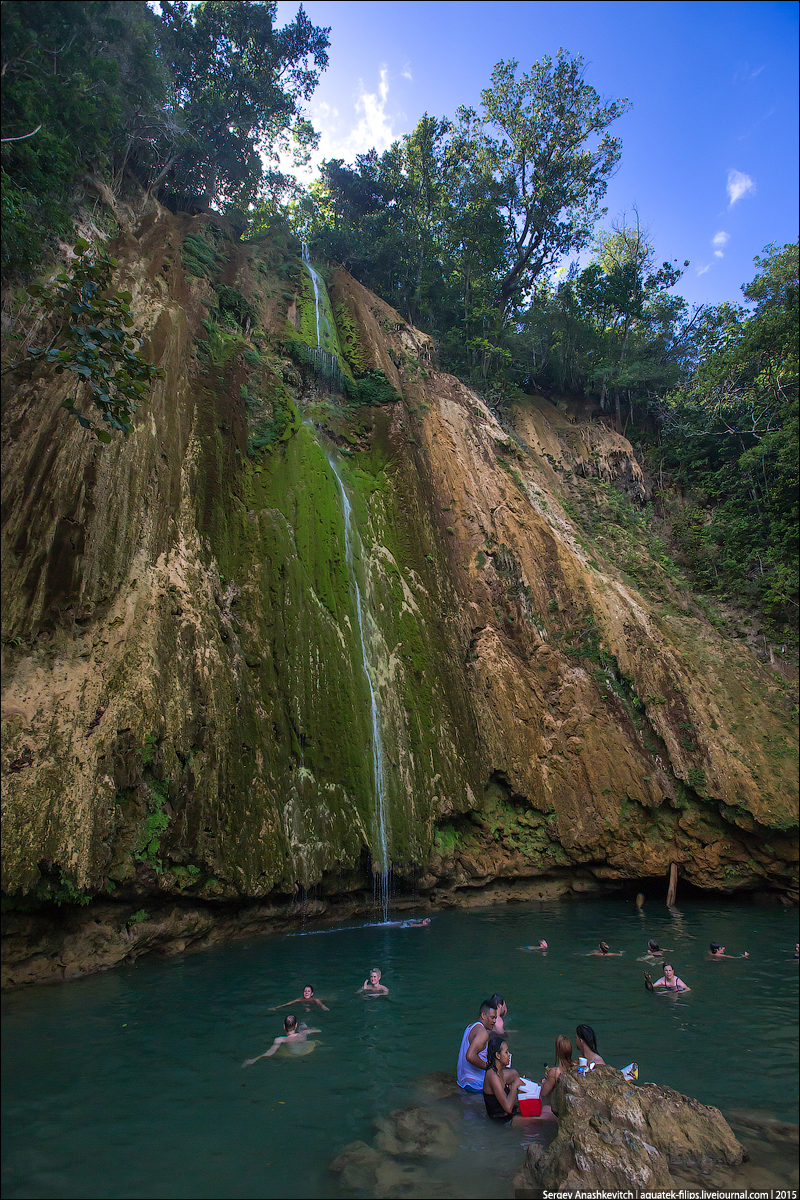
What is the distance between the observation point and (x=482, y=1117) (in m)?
5.06

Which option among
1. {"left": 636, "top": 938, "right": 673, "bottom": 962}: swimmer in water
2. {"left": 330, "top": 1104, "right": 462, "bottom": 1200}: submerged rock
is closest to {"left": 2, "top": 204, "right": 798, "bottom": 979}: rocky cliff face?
{"left": 636, "top": 938, "right": 673, "bottom": 962}: swimmer in water

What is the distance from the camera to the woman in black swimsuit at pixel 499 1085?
16.4ft

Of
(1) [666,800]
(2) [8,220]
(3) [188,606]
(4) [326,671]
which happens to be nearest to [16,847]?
(3) [188,606]

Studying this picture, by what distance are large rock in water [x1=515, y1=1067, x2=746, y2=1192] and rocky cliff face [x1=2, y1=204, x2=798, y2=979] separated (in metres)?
6.68

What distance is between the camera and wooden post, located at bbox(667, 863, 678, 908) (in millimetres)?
13398

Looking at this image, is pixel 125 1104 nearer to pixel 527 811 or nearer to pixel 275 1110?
pixel 275 1110

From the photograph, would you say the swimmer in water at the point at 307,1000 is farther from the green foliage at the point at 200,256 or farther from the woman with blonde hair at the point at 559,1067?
the green foliage at the point at 200,256

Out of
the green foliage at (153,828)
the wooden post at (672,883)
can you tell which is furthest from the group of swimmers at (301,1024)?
the wooden post at (672,883)

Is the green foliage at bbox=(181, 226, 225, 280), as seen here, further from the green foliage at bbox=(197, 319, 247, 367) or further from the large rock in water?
the large rock in water

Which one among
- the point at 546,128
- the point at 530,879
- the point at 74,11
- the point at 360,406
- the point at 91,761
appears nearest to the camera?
the point at 91,761

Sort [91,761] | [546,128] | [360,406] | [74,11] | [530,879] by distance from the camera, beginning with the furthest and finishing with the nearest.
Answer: [546,128] < [360,406] < [530,879] < [74,11] < [91,761]

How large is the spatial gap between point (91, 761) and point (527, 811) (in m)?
9.35

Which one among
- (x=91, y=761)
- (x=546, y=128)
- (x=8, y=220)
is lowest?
(x=91, y=761)

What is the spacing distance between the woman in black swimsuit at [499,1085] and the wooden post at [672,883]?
993 centimetres
